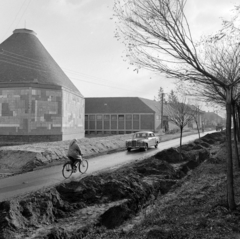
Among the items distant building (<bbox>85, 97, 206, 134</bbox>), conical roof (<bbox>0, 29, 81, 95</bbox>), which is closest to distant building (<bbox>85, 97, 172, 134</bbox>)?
distant building (<bbox>85, 97, 206, 134</bbox>)

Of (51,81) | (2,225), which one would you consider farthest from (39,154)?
(51,81)

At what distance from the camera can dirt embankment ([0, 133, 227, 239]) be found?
5.47 meters

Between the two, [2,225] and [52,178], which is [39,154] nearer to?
[52,178]

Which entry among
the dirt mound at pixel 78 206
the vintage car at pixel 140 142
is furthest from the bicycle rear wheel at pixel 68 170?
the vintage car at pixel 140 142

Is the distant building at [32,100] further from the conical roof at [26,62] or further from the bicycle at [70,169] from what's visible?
the bicycle at [70,169]

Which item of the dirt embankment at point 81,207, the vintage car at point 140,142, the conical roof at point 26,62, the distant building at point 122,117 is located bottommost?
the dirt embankment at point 81,207

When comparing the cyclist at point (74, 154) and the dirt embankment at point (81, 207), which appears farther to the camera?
the cyclist at point (74, 154)

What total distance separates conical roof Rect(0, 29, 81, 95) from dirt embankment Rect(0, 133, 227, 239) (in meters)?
25.9

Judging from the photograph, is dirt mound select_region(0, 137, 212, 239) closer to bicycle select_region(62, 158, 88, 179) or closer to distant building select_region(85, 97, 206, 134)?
bicycle select_region(62, 158, 88, 179)

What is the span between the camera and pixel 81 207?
7.15 metres

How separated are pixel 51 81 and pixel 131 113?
2566 centimetres

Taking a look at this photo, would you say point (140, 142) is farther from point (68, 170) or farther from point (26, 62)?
point (26, 62)

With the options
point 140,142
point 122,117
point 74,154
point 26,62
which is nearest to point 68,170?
point 74,154

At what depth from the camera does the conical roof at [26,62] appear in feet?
107
